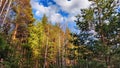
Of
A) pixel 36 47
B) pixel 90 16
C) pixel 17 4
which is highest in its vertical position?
pixel 17 4

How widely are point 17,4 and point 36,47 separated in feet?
38.4

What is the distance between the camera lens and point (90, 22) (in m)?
27.9

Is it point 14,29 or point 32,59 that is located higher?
point 14,29

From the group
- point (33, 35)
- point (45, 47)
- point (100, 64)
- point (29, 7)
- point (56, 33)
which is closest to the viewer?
point (100, 64)

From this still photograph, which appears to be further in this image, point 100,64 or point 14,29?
point 14,29

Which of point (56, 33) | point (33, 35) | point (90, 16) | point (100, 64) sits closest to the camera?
point (100, 64)

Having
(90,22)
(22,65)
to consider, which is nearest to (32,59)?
(22,65)

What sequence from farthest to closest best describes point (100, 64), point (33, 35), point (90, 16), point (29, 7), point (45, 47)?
point (45, 47) → point (33, 35) → point (29, 7) → point (90, 16) → point (100, 64)

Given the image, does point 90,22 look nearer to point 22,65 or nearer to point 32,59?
point 22,65

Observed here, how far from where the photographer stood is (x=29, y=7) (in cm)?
3759

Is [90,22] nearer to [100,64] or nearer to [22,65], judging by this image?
[100,64]

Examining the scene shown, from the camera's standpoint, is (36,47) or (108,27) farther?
(36,47)

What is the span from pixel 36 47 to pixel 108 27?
18895mm

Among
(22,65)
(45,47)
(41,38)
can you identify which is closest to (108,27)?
(22,65)
